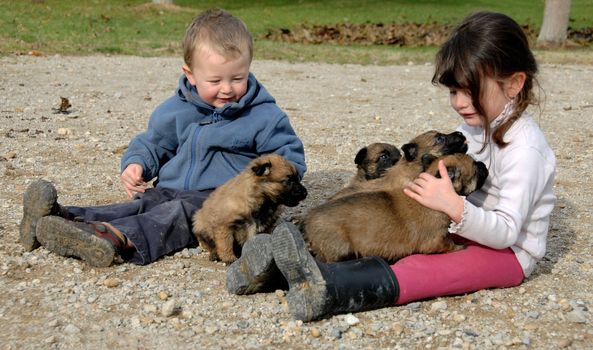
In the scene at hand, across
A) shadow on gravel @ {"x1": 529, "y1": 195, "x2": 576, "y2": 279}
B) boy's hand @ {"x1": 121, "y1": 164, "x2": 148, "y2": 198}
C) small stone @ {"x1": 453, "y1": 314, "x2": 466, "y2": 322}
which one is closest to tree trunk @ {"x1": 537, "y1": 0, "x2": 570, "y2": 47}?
shadow on gravel @ {"x1": 529, "y1": 195, "x2": 576, "y2": 279}

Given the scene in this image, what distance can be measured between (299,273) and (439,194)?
1011mm

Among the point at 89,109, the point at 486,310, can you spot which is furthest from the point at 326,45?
the point at 486,310

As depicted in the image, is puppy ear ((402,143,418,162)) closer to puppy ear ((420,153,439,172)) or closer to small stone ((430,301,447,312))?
puppy ear ((420,153,439,172))

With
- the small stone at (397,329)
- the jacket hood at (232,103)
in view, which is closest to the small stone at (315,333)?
the small stone at (397,329)

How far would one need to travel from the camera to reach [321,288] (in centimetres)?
402

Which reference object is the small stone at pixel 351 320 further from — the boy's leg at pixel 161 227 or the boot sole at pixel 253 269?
the boy's leg at pixel 161 227

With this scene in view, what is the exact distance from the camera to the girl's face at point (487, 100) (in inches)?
186

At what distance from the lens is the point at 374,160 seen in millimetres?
6262

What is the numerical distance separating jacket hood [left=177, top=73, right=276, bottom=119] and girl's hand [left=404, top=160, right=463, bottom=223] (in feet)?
5.39

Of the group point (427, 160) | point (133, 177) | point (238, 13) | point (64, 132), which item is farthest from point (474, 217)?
point (238, 13)

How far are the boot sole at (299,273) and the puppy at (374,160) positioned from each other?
224 cm

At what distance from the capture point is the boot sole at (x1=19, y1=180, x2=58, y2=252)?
191 inches

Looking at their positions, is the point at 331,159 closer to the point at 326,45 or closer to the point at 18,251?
the point at 18,251

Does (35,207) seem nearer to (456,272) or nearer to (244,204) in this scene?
(244,204)
